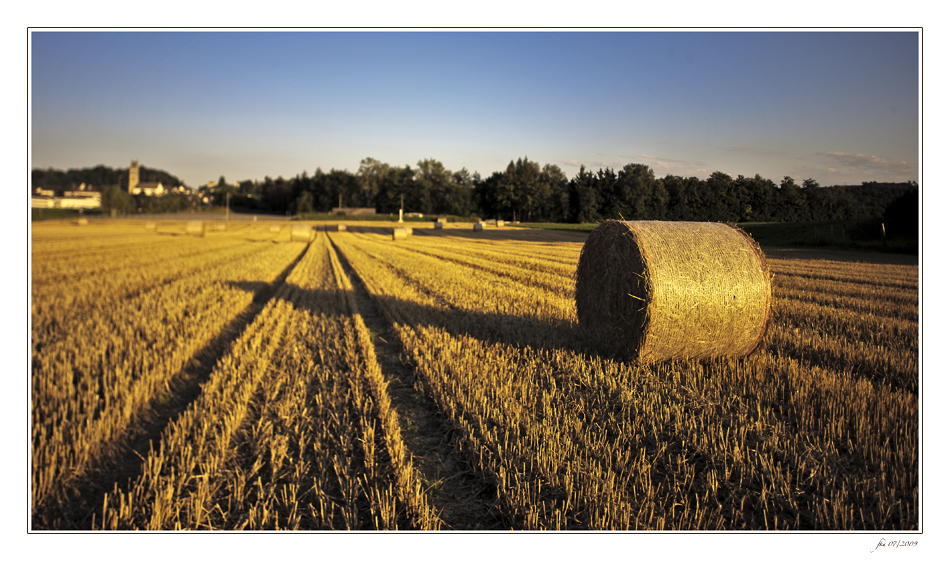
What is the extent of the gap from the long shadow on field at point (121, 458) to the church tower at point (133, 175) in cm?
202

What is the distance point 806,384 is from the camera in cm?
456

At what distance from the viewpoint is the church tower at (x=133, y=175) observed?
186 inches

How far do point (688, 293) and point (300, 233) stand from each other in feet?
91.6

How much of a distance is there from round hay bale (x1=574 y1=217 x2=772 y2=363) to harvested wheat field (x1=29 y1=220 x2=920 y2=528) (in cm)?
19

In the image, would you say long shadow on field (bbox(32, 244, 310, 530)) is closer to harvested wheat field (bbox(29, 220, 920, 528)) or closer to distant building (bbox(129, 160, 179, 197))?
harvested wheat field (bbox(29, 220, 920, 528))

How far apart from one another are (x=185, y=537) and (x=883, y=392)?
217 inches

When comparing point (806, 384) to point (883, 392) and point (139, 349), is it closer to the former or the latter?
point (883, 392)

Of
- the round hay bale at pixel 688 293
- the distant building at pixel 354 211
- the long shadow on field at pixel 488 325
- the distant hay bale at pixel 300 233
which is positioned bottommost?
the long shadow on field at pixel 488 325

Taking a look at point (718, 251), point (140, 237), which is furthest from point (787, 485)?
point (140, 237)

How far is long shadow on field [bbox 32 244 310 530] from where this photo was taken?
2893 millimetres

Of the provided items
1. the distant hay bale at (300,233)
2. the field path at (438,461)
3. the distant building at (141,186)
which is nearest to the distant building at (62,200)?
the distant building at (141,186)

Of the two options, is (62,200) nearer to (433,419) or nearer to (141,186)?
(141,186)

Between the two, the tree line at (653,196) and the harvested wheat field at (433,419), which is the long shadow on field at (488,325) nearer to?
the harvested wheat field at (433,419)

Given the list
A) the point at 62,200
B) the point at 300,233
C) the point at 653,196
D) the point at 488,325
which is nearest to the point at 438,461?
the point at 62,200
